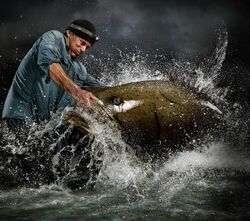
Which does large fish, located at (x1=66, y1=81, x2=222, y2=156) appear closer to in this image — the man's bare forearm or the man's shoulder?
the man's bare forearm

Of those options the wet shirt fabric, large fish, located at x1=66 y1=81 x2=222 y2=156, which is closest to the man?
the wet shirt fabric

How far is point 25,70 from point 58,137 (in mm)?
938

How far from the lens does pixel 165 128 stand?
18.0 feet

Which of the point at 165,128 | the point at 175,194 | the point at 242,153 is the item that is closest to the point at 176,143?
the point at 165,128

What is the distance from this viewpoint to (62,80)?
16.7 feet

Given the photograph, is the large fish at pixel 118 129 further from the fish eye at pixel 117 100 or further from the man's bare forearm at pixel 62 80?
the man's bare forearm at pixel 62 80

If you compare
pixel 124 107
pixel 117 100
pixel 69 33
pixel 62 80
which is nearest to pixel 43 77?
pixel 62 80

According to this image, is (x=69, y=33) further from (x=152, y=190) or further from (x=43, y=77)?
(x=152, y=190)

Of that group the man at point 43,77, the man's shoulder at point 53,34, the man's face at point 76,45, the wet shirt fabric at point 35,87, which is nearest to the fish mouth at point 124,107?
the man at point 43,77

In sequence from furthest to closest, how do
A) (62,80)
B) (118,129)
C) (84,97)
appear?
1. (118,129)
2. (62,80)
3. (84,97)

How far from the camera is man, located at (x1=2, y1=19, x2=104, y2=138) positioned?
5.34 meters

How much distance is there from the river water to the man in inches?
9.8

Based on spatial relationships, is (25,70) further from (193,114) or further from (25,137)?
Answer: (193,114)

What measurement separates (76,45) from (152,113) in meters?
1.34
